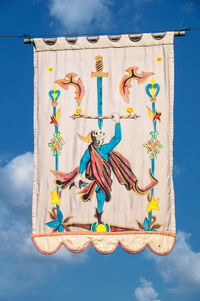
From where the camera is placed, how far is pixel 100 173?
42.2 feet

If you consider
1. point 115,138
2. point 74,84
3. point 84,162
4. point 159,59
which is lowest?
point 84,162

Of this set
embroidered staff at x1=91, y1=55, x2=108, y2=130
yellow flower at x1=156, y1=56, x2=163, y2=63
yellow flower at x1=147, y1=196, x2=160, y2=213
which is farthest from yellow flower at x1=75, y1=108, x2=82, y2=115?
yellow flower at x1=147, y1=196, x2=160, y2=213

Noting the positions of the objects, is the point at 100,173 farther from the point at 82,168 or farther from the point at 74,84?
the point at 74,84

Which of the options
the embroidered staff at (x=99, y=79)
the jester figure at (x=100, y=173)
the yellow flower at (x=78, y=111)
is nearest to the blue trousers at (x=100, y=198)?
the jester figure at (x=100, y=173)

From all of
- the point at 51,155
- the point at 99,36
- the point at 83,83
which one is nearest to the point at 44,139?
the point at 51,155

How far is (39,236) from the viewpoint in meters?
12.7

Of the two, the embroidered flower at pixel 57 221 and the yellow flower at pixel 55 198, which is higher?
the yellow flower at pixel 55 198

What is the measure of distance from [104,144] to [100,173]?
0.54 meters

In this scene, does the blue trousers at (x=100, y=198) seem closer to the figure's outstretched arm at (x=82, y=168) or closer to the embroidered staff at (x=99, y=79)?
the figure's outstretched arm at (x=82, y=168)

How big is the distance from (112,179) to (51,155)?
1211 millimetres

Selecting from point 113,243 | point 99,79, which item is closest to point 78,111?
point 99,79

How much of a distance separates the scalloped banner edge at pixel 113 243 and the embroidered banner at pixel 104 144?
2 cm

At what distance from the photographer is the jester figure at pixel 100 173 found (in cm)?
1267

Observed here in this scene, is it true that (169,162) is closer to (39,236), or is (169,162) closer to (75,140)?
(75,140)
